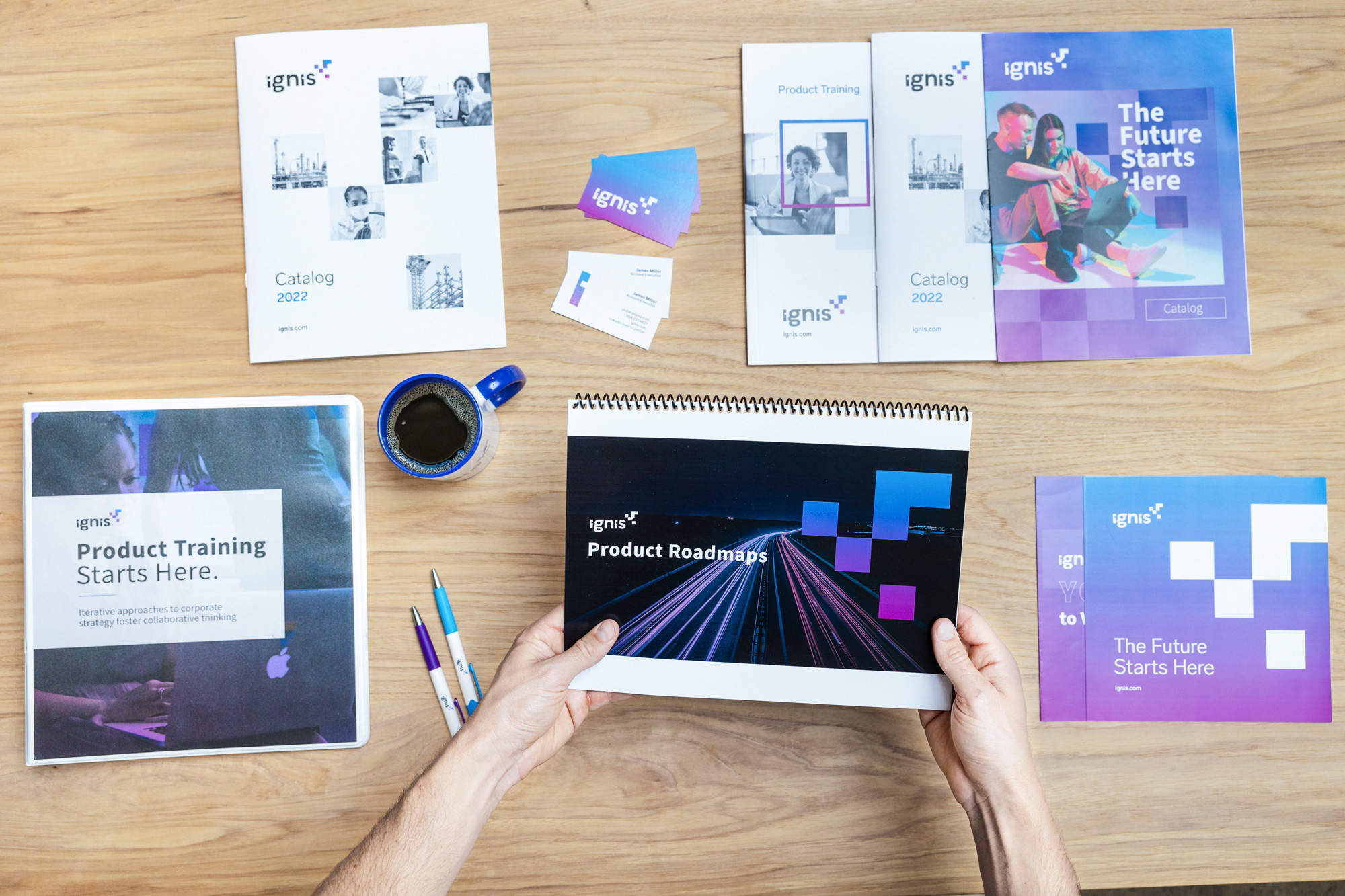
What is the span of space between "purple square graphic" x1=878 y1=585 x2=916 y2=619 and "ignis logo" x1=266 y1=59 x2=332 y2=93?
33.2 inches

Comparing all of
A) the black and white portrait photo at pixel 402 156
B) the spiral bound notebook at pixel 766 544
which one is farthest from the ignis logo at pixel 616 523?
the black and white portrait photo at pixel 402 156

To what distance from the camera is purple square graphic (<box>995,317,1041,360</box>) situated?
2.90 ft

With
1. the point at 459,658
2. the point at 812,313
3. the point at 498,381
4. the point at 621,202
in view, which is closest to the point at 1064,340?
the point at 812,313

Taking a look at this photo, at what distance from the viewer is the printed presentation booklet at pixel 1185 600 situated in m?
0.88

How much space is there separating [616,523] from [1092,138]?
2.30ft

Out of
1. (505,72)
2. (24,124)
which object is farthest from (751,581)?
(24,124)

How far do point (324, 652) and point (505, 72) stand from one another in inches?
27.2

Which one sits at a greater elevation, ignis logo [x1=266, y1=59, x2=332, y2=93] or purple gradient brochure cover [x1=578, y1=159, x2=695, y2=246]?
ignis logo [x1=266, y1=59, x2=332, y2=93]

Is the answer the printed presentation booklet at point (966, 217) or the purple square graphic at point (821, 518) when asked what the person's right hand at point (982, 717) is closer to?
the purple square graphic at point (821, 518)

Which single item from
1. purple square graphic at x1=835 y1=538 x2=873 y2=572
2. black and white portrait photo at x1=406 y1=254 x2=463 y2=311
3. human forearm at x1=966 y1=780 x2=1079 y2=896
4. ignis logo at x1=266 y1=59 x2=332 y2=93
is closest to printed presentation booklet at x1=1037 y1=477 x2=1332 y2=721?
human forearm at x1=966 y1=780 x2=1079 y2=896

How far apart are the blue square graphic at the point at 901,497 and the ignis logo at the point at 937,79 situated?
452 millimetres

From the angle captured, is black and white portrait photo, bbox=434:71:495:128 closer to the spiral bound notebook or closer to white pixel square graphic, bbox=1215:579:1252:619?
the spiral bound notebook

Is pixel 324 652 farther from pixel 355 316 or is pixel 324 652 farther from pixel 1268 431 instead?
pixel 1268 431

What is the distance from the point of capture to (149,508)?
87 cm
